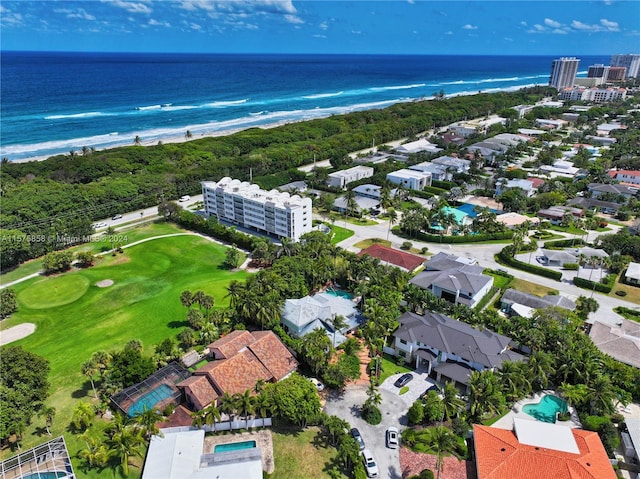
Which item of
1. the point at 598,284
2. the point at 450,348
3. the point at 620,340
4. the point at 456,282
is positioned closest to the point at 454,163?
the point at 598,284

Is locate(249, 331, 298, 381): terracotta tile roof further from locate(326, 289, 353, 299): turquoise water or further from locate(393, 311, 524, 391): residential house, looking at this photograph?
locate(326, 289, 353, 299): turquoise water

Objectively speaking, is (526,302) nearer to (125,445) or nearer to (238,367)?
(238,367)

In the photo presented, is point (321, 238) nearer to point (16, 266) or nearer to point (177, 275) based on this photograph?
point (177, 275)

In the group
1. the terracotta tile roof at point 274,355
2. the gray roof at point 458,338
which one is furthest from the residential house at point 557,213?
the terracotta tile roof at point 274,355

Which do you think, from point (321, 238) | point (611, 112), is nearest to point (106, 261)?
point (321, 238)

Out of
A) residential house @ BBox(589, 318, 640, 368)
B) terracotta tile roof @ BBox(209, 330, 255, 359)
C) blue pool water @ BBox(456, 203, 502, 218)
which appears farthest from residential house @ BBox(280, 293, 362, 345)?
blue pool water @ BBox(456, 203, 502, 218)

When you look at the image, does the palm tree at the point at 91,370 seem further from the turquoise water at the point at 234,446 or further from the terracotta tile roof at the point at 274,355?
the terracotta tile roof at the point at 274,355
